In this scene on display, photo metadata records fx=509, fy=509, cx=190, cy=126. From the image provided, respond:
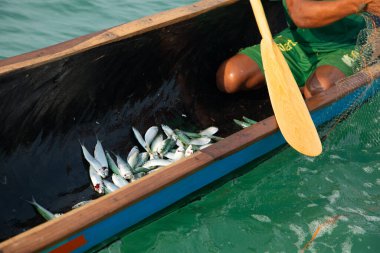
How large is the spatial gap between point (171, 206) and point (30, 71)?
1376mm

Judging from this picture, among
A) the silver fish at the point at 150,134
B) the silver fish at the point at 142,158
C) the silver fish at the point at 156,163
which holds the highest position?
the silver fish at the point at 150,134

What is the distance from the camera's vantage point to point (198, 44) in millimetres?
4707

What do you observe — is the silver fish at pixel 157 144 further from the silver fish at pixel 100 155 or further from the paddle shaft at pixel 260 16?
the paddle shaft at pixel 260 16

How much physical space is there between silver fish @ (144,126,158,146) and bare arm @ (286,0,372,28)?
1.51 meters

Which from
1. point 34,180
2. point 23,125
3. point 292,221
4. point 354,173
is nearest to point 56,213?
point 34,180

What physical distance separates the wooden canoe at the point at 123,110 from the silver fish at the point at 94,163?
0.07 meters

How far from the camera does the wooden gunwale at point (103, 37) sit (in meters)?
3.57

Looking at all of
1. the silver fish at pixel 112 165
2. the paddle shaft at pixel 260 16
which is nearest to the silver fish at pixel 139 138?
the silver fish at pixel 112 165

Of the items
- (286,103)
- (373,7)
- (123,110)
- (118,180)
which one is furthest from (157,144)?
(373,7)

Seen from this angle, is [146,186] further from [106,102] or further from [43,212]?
[106,102]

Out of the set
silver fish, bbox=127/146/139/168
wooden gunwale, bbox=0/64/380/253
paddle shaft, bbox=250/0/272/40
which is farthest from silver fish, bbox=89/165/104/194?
paddle shaft, bbox=250/0/272/40

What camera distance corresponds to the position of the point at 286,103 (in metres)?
3.84

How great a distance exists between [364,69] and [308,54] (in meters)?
0.61

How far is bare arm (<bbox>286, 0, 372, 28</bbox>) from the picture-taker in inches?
154
